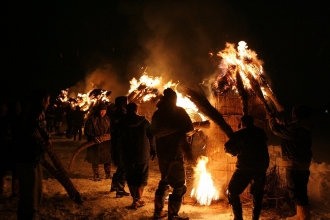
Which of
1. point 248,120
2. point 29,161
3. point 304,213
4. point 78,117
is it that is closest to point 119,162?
point 29,161

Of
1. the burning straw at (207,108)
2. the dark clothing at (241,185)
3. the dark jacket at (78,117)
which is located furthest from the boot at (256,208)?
the dark jacket at (78,117)

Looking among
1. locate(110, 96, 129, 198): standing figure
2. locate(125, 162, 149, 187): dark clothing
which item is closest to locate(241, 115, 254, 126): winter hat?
locate(125, 162, 149, 187): dark clothing

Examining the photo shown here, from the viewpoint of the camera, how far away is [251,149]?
A: 4895mm

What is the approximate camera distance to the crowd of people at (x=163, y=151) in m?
4.61

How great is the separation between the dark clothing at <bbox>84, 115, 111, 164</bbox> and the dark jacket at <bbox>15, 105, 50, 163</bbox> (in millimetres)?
3270

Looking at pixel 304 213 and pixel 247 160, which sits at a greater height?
pixel 247 160

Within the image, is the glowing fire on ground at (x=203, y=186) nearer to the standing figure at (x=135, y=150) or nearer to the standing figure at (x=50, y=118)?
the standing figure at (x=135, y=150)

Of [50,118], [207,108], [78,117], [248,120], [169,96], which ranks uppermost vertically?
[50,118]

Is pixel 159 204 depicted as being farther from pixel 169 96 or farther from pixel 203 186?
pixel 169 96

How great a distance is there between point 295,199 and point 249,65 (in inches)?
111

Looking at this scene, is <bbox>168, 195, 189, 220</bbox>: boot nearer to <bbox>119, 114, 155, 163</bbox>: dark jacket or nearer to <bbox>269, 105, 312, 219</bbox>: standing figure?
<bbox>119, 114, 155, 163</bbox>: dark jacket

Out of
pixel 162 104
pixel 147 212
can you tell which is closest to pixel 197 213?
pixel 147 212

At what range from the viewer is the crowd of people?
4.61 meters

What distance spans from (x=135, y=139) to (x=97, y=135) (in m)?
2.32
